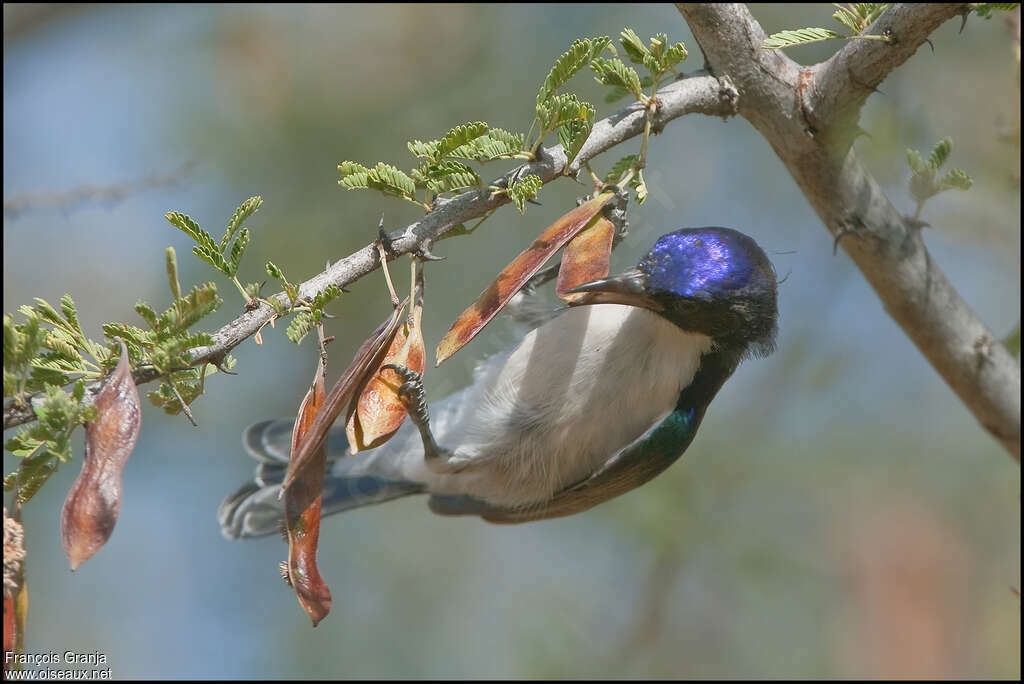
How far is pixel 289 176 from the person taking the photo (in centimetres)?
696

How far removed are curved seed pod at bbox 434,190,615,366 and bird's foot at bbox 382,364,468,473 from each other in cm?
10

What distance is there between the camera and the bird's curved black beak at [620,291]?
2.60 m

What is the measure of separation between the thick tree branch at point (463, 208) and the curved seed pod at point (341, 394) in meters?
0.19

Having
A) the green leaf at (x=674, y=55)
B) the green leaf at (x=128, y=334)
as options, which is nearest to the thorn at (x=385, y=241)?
the green leaf at (x=128, y=334)

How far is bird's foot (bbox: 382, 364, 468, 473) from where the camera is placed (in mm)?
2164

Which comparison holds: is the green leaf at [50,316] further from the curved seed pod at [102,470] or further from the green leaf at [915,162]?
the green leaf at [915,162]

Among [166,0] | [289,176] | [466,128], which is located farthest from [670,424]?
[166,0]

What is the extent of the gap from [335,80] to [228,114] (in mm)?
886

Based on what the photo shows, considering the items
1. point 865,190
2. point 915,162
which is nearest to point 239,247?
point 915,162

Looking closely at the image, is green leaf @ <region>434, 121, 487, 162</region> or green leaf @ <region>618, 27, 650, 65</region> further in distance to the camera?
green leaf @ <region>618, 27, 650, 65</region>

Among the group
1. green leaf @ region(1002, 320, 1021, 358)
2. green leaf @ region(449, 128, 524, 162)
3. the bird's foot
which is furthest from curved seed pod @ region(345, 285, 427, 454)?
green leaf @ region(1002, 320, 1021, 358)

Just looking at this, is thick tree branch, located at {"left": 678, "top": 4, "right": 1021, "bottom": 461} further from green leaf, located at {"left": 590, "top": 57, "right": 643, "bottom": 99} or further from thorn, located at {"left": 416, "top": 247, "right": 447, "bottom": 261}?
thorn, located at {"left": 416, "top": 247, "right": 447, "bottom": 261}

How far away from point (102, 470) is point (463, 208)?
39.7 inches

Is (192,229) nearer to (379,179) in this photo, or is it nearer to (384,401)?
(379,179)
